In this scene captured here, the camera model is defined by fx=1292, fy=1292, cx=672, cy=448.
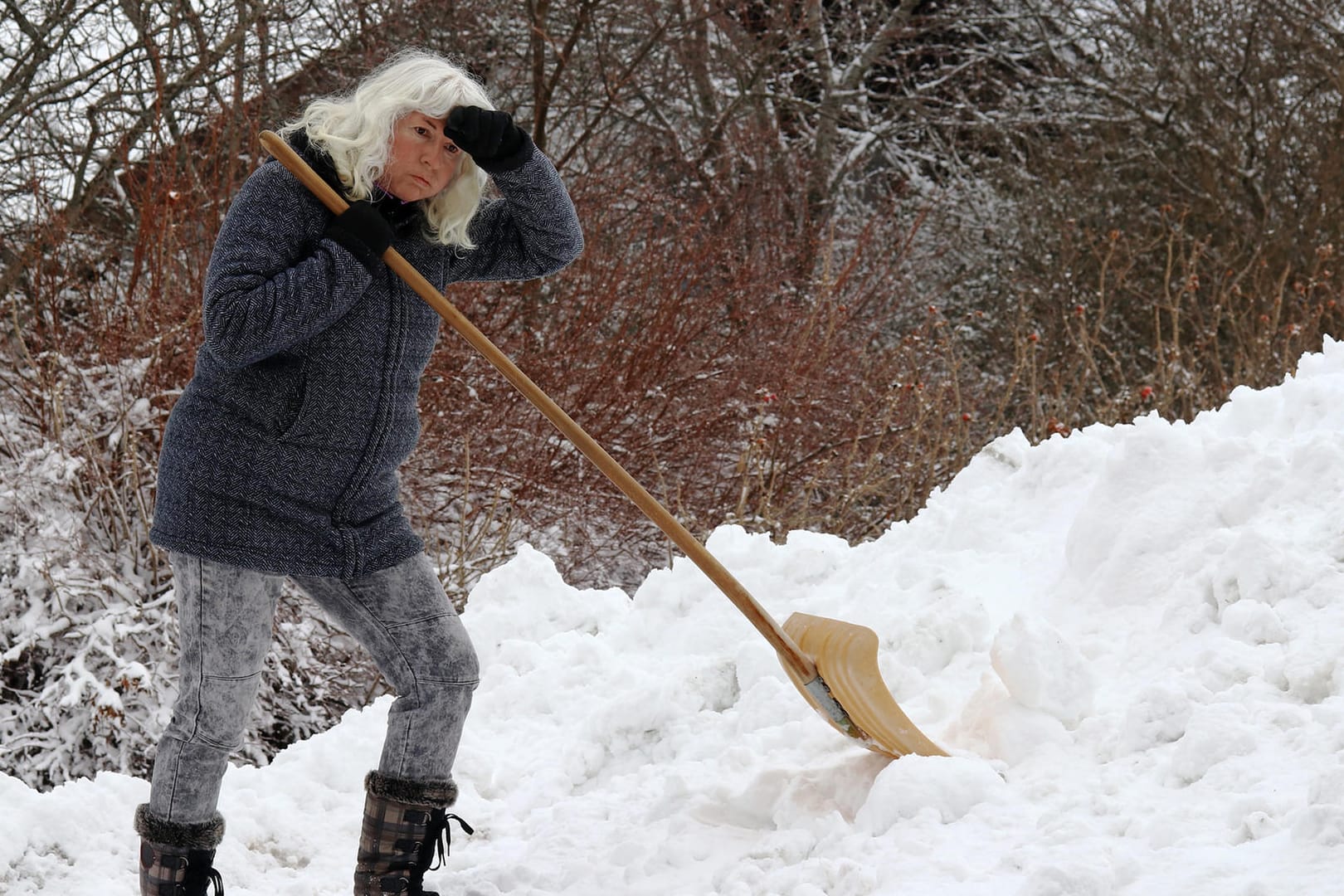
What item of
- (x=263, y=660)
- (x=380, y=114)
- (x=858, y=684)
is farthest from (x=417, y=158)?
(x=858, y=684)

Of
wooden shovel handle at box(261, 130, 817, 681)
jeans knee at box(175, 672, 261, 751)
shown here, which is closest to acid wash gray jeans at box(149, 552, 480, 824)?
jeans knee at box(175, 672, 261, 751)

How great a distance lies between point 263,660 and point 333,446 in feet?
1.43

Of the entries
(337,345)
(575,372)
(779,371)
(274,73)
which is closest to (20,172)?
(274,73)

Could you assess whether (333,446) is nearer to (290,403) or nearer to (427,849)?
(290,403)

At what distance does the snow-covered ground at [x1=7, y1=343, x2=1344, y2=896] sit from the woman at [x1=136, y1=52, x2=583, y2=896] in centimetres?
52

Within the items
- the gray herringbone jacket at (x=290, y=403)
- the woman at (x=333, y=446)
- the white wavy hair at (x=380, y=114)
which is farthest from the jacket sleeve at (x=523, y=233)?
the gray herringbone jacket at (x=290, y=403)

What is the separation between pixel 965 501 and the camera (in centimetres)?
384

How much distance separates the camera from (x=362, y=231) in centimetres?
213

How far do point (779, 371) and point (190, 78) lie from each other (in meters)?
3.56

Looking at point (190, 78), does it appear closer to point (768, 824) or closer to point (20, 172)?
point (20, 172)

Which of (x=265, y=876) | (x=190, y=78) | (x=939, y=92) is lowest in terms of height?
(x=265, y=876)

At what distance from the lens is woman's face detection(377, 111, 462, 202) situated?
7.27 feet

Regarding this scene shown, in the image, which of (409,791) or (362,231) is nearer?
(362,231)

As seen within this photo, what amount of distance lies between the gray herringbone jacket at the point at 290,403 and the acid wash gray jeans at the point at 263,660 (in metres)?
0.07
